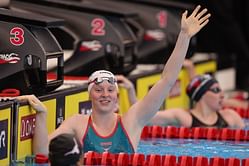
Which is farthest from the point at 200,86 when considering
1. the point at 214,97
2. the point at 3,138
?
the point at 3,138

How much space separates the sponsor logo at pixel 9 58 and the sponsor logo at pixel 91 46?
2.22 meters

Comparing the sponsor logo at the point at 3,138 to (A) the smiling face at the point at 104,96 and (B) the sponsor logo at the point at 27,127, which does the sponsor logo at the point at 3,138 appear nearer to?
(B) the sponsor logo at the point at 27,127

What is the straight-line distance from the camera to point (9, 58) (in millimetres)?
8469

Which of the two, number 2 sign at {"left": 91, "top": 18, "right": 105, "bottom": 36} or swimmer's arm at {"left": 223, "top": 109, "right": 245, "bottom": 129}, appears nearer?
swimmer's arm at {"left": 223, "top": 109, "right": 245, "bottom": 129}

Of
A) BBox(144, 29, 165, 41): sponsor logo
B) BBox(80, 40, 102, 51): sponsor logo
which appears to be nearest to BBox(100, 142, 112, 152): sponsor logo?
BBox(80, 40, 102, 51): sponsor logo

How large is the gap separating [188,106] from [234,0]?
10.8 feet

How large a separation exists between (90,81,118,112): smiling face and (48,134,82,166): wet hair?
5.54 ft

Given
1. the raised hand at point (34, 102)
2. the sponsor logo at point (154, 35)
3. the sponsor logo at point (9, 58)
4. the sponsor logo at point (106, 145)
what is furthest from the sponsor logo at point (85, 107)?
the sponsor logo at point (154, 35)

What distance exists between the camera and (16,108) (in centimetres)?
781

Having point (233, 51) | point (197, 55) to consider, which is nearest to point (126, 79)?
point (197, 55)

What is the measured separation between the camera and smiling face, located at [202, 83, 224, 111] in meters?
10.1

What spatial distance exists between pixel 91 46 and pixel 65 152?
4583mm

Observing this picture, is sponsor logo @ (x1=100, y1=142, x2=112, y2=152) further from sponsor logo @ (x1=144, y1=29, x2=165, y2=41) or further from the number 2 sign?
sponsor logo @ (x1=144, y1=29, x2=165, y2=41)

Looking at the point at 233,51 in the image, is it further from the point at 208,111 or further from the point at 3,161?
the point at 3,161
